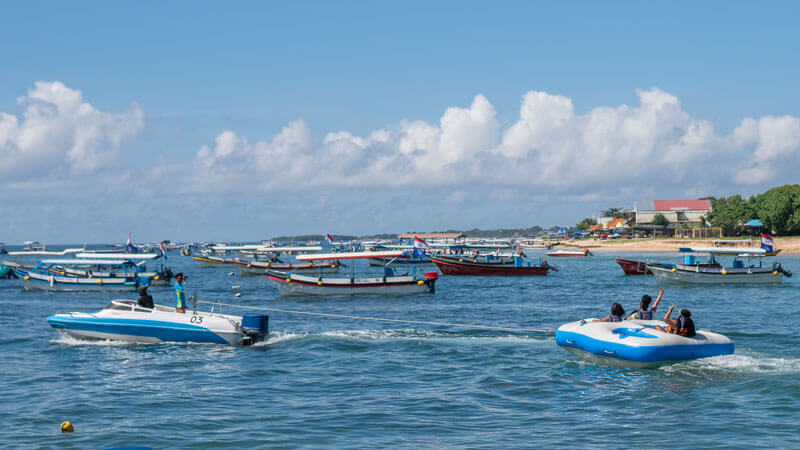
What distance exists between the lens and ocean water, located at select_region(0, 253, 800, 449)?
14.1 meters

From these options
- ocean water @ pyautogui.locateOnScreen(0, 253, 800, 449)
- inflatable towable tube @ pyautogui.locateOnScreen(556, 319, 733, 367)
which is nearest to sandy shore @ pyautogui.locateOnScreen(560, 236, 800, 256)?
ocean water @ pyautogui.locateOnScreen(0, 253, 800, 449)

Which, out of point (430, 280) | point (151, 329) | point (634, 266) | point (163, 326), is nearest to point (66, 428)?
point (163, 326)

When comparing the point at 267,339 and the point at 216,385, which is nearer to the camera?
the point at 216,385

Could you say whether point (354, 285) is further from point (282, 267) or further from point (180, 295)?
point (282, 267)

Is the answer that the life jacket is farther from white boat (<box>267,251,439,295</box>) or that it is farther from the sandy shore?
the sandy shore

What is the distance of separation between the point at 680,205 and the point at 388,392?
163878 millimetres

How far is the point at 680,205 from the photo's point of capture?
168m

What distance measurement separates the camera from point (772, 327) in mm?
29703

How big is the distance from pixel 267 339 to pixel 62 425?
11326mm

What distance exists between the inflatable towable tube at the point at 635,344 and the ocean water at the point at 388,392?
452 millimetres

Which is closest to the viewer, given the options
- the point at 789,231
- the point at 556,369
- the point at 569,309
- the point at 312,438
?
the point at 312,438

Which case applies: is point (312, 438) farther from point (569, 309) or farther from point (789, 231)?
point (789, 231)

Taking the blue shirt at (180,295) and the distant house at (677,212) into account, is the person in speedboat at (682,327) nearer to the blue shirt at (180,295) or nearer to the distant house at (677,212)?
the blue shirt at (180,295)

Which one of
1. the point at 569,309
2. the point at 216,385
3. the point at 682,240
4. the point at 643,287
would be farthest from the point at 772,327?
the point at 682,240
